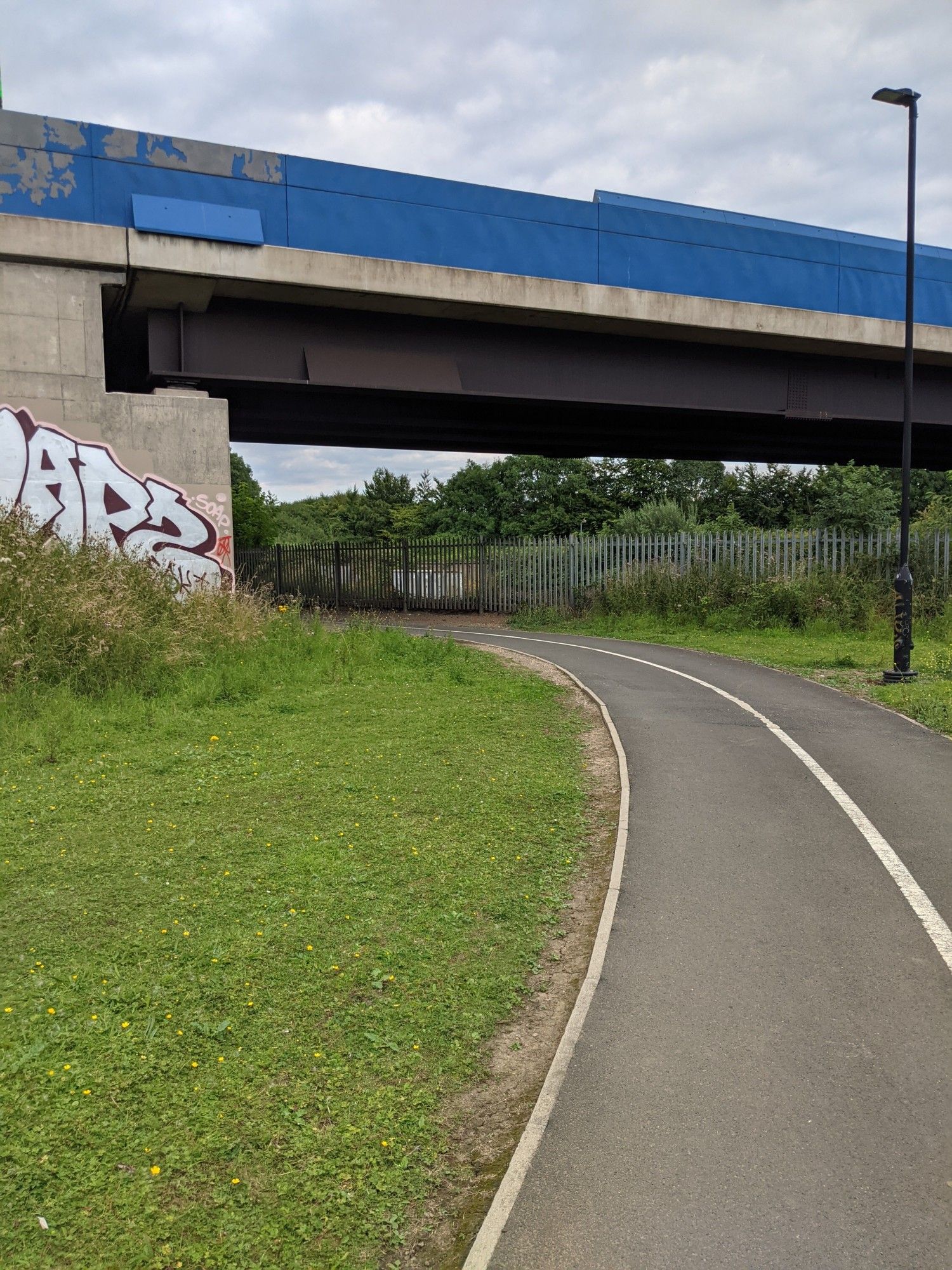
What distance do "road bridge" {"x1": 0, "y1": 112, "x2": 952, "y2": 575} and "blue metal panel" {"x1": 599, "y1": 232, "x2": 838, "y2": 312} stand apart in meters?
0.05

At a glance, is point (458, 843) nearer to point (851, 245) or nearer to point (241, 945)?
point (241, 945)

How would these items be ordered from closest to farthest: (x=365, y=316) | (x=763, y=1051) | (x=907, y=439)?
1. (x=763, y=1051)
2. (x=907, y=439)
3. (x=365, y=316)

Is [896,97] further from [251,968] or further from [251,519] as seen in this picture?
[251,519]

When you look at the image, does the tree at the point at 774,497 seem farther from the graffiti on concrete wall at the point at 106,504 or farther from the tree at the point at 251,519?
the graffiti on concrete wall at the point at 106,504

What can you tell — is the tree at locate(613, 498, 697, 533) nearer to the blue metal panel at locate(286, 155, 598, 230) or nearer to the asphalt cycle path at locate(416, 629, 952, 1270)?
the blue metal panel at locate(286, 155, 598, 230)

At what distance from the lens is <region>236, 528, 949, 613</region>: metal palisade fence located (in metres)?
23.4

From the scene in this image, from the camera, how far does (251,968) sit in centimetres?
463

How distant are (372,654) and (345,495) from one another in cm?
8383

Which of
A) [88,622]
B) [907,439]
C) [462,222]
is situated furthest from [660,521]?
[88,622]

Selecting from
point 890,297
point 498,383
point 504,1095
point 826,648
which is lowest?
point 504,1095

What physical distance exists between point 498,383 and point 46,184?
927 centimetres

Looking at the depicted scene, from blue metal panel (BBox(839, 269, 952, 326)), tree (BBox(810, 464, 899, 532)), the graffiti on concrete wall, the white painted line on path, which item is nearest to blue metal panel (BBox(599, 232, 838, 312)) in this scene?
blue metal panel (BBox(839, 269, 952, 326))

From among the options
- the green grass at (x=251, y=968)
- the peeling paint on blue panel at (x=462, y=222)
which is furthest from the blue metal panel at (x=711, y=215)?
the green grass at (x=251, y=968)

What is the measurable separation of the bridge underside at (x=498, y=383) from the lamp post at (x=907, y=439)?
7.38m
